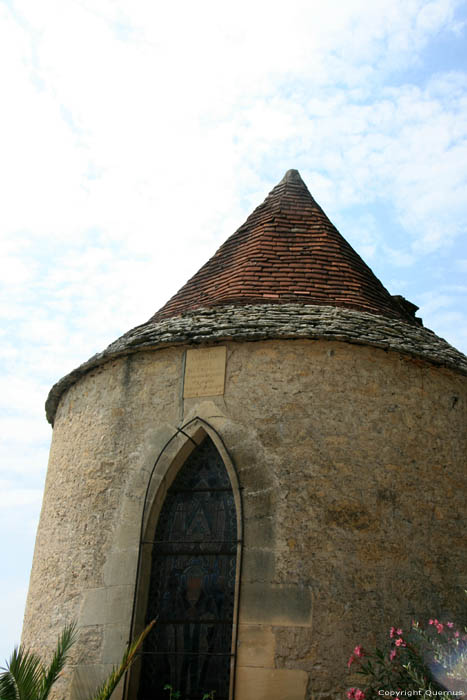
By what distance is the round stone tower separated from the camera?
6.63 metres

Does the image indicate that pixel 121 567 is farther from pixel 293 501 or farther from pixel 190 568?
pixel 293 501

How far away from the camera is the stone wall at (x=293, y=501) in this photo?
6.55 m

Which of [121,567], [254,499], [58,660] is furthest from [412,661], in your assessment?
[58,660]

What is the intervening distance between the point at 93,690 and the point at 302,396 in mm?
3102

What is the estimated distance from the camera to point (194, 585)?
23.3 ft

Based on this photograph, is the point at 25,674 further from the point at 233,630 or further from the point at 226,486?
the point at 226,486

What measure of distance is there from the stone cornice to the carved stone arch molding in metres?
0.94

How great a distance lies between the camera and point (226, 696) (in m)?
6.55

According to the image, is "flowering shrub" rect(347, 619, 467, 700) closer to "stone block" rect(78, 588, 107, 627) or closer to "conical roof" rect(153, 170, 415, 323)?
"stone block" rect(78, 588, 107, 627)

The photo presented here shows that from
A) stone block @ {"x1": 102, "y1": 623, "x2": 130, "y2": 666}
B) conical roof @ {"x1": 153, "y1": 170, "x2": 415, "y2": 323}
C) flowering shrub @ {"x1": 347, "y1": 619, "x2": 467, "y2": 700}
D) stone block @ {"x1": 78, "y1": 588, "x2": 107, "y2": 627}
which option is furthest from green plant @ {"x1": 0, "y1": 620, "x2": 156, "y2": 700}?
conical roof @ {"x1": 153, "y1": 170, "x2": 415, "y2": 323}

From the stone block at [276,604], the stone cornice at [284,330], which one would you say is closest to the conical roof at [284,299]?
the stone cornice at [284,330]

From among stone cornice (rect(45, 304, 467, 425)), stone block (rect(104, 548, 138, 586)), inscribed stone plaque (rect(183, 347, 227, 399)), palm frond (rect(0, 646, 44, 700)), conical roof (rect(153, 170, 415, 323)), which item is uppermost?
conical roof (rect(153, 170, 415, 323))

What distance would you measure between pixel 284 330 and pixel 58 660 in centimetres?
344

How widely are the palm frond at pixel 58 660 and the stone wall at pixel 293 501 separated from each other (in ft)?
0.40
